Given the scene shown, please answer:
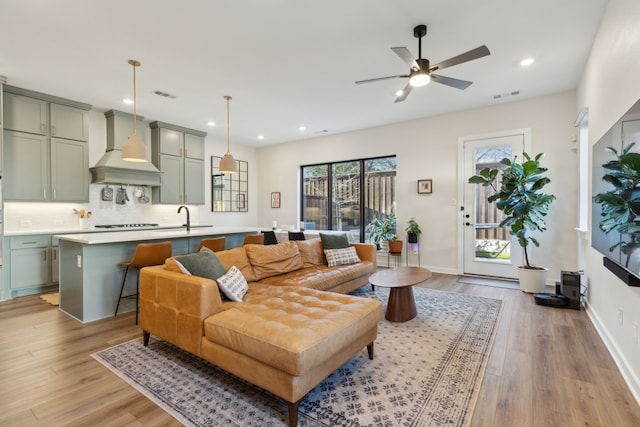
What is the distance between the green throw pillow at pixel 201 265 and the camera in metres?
2.52

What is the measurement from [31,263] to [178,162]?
2846 mm

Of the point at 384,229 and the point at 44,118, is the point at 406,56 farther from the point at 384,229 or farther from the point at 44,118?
the point at 44,118

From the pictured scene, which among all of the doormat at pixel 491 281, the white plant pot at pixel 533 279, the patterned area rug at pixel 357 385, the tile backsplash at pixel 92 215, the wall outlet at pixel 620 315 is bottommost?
the patterned area rug at pixel 357 385

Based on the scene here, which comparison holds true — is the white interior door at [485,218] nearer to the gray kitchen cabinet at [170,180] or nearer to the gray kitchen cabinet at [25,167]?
the gray kitchen cabinet at [170,180]

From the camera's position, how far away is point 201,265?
2.58 m

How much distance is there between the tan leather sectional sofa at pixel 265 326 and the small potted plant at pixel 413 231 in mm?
3075

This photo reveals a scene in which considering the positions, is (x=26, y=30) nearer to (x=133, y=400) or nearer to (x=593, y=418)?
(x=133, y=400)

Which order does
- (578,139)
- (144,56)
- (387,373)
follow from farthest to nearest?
(578,139) < (144,56) < (387,373)

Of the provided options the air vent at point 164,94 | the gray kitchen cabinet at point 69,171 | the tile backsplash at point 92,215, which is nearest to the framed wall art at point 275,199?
the tile backsplash at point 92,215

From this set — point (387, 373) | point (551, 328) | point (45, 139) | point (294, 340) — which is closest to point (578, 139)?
point (551, 328)

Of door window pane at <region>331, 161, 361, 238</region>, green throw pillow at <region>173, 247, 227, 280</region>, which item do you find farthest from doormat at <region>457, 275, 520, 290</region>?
green throw pillow at <region>173, 247, 227, 280</region>

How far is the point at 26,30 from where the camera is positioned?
9.62 ft

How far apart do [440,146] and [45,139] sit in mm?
6362

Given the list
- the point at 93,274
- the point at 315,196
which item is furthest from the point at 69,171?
the point at 315,196
